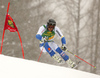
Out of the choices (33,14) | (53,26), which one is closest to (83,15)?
(33,14)

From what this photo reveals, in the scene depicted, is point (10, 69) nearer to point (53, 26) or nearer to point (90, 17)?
point (53, 26)

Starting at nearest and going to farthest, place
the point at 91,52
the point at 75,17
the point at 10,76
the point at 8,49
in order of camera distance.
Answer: the point at 10,76 → the point at 8,49 → the point at 75,17 → the point at 91,52

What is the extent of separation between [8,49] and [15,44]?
20 cm

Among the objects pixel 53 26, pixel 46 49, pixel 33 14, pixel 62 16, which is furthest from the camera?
pixel 62 16

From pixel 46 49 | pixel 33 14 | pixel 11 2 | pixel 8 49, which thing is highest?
pixel 11 2

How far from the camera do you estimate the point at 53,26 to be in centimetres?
186

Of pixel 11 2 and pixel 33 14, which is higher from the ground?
pixel 11 2

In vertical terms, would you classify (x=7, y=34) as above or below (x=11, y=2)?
below

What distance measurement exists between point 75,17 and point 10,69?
9.33 ft

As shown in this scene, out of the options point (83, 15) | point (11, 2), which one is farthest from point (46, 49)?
point (83, 15)

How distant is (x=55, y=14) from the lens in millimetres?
3043

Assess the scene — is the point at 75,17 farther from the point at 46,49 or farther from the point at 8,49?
the point at 8,49

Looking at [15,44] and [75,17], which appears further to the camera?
[75,17]

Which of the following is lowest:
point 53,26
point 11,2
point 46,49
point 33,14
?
point 46,49
